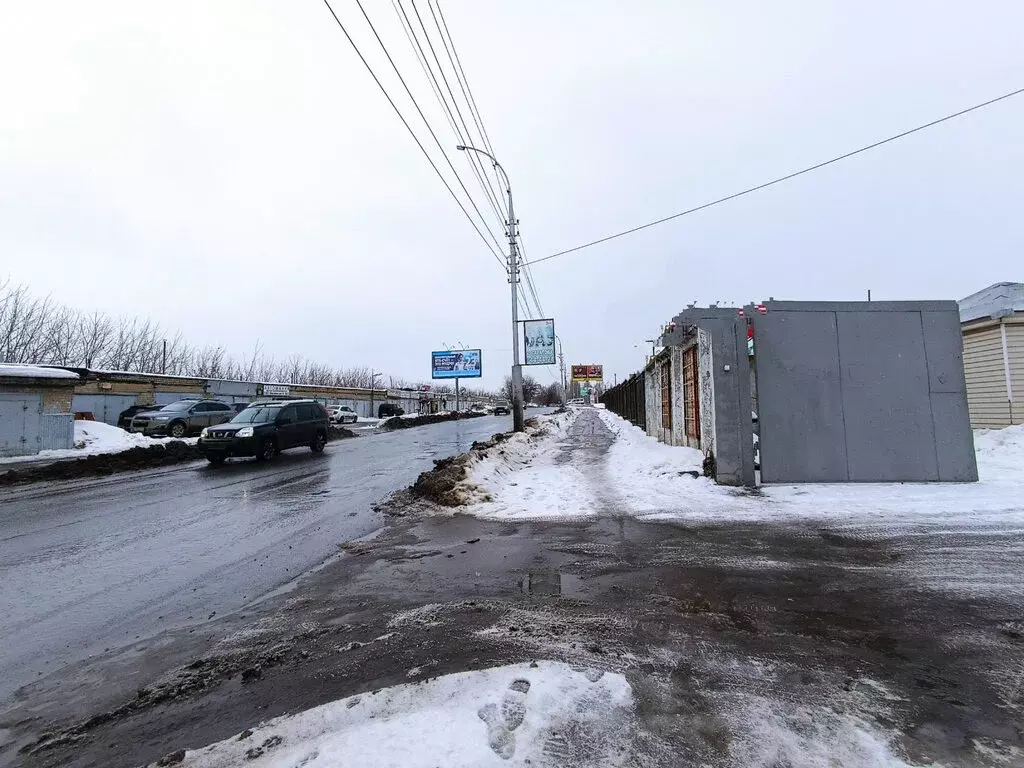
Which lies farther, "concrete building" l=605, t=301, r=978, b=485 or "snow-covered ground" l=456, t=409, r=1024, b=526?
"concrete building" l=605, t=301, r=978, b=485

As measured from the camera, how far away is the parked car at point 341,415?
41.3 meters

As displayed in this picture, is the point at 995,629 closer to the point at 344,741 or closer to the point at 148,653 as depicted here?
the point at 344,741

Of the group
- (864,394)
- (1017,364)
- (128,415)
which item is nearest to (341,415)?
(128,415)

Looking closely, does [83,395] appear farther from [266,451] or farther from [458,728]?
[458,728]

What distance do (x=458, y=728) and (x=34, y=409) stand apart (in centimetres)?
2073

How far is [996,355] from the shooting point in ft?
46.5

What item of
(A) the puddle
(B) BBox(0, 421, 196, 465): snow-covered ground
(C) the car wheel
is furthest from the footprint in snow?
(B) BBox(0, 421, 196, 465): snow-covered ground

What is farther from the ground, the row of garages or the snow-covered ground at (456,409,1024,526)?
the row of garages

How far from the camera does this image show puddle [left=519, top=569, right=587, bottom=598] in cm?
425

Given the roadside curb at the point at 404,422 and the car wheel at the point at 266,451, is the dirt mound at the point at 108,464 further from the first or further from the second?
the roadside curb at the point at 404,422

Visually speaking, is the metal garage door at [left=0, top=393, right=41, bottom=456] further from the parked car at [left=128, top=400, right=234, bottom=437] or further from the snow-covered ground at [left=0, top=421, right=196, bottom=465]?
the parked car at [left=128, top=400, right=234, bottom=437]

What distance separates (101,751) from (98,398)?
3419 cm

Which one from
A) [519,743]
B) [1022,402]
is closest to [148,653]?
[519,743]

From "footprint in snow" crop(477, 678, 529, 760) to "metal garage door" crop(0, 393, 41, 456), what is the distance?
2042 cm
